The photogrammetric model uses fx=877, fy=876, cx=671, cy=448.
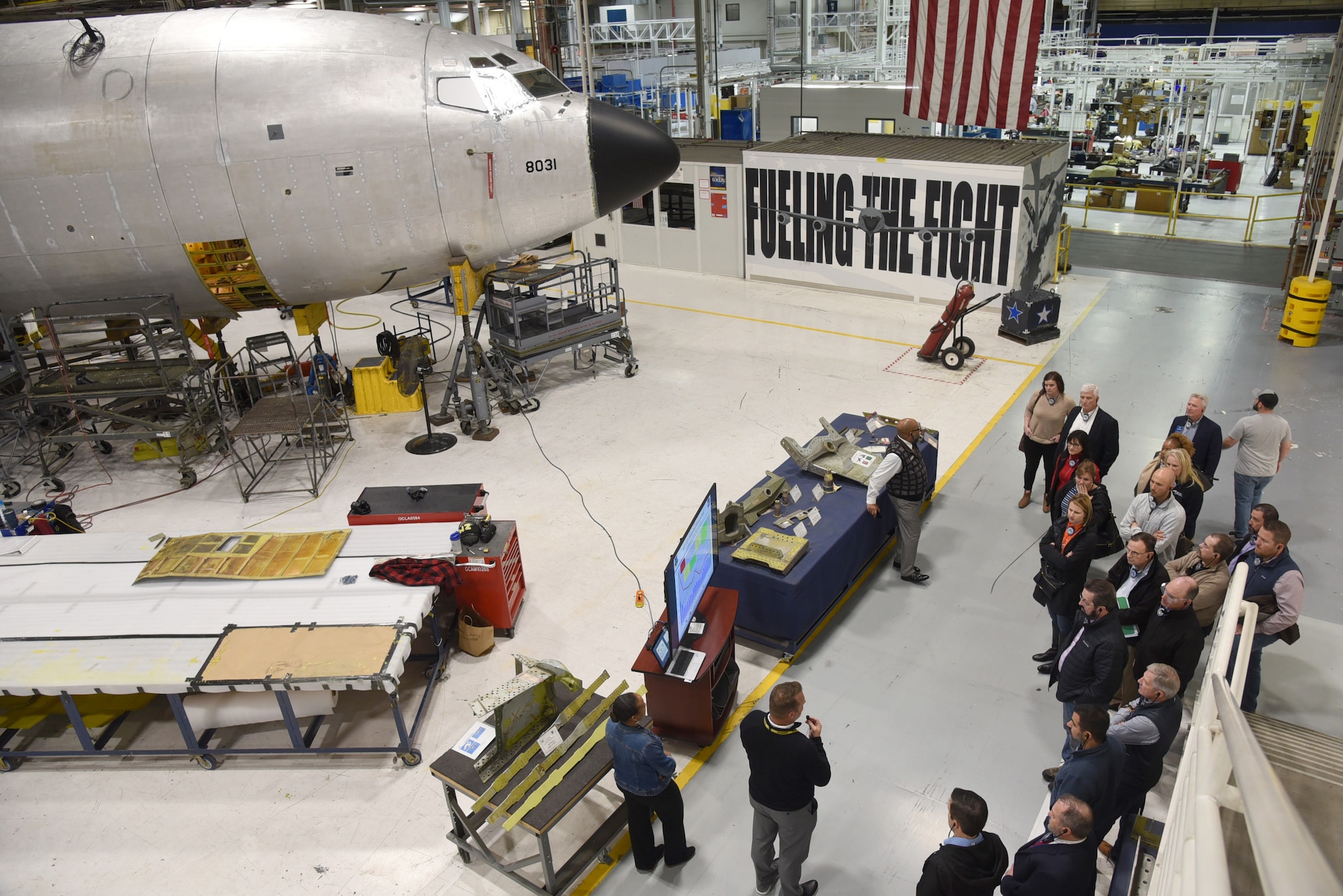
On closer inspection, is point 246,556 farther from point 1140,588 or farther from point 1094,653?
point 1140,588

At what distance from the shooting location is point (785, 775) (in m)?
5.37

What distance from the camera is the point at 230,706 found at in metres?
7.48

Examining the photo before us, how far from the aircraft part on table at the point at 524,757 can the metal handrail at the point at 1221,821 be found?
4.12 metres

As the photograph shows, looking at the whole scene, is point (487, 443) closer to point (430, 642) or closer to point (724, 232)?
point (430, 642)

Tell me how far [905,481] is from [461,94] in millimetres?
8050

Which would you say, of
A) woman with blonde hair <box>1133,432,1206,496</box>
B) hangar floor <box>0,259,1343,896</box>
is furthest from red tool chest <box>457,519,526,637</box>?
woman with blonde hair <box>1133,432,1206,496</box>

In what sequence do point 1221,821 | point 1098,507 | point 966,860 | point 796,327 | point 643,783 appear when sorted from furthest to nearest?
point 796,327, point 1098,507, point 643,783, point 966,860, point 1221,821

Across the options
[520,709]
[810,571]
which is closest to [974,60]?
[810,571]

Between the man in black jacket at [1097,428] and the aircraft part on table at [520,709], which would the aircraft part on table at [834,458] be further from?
the aircraft part on table at [520,709]

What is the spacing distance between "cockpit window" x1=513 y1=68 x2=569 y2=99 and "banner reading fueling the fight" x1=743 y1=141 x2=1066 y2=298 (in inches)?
279

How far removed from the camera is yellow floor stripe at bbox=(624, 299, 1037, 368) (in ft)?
50.5

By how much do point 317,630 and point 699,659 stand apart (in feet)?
11.0

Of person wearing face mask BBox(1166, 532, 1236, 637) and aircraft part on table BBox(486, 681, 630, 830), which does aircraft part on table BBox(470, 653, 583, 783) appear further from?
person wearing face mask BBox(1166, 532, 1236, 637)

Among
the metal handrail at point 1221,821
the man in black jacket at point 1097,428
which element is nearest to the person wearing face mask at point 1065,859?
the metal handrail at point 1221,821
